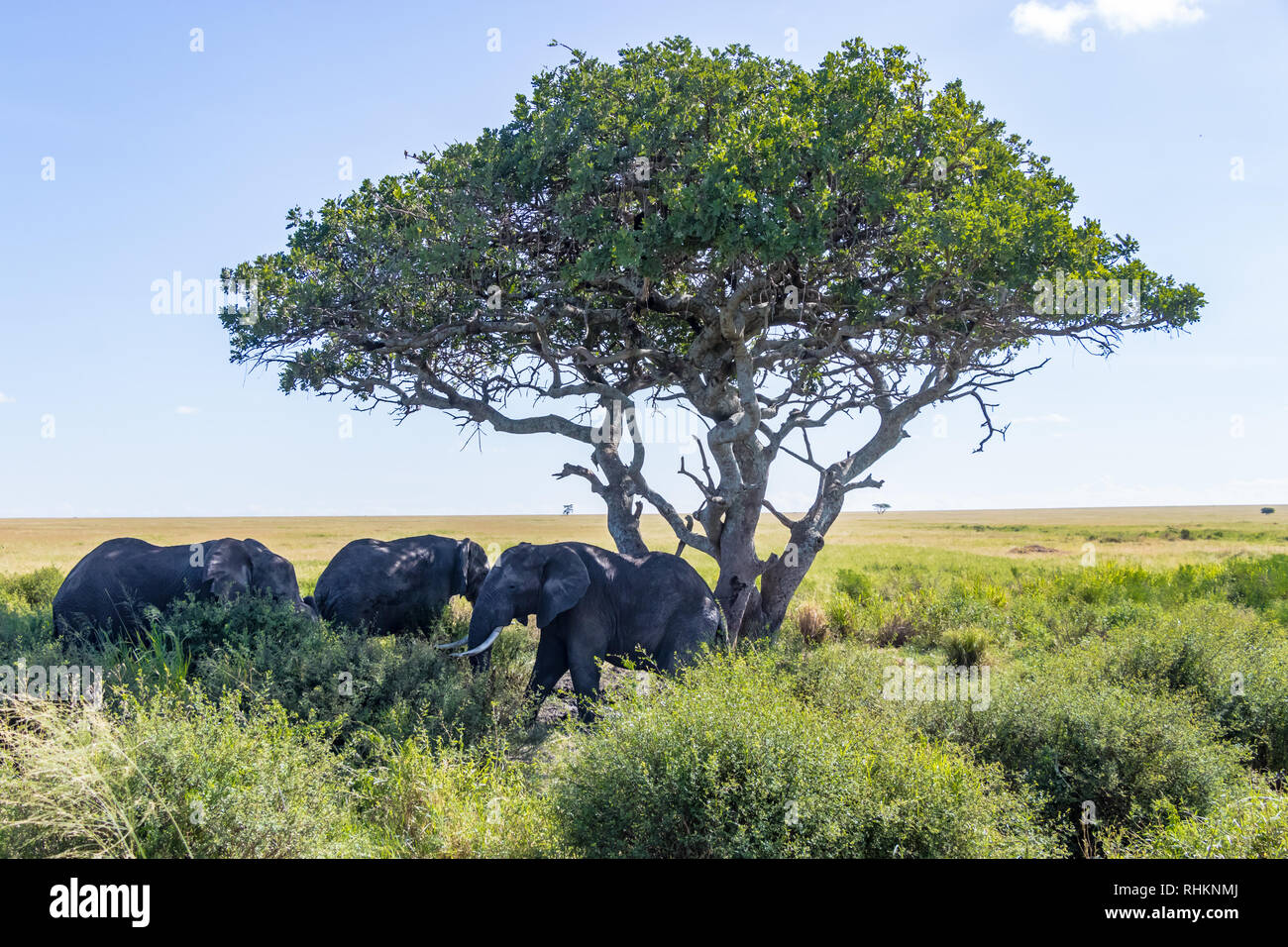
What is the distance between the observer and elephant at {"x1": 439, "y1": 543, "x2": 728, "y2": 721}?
1142 cm

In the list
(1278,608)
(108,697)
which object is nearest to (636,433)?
(108,697)

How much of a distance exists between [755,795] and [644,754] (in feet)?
2.69

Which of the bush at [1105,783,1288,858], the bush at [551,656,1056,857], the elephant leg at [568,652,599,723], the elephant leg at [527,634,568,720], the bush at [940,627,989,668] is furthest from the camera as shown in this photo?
the bush at [940,627,989,668]

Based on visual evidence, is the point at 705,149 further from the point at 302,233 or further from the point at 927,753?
the point at 927,753

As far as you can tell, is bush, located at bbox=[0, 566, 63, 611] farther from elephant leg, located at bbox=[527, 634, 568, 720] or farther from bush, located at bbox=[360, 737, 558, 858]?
bush, located at bbox=[360, 737, 558, 858]

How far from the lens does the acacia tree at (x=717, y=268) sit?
1190cm

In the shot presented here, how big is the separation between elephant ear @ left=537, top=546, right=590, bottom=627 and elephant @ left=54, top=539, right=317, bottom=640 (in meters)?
4.38

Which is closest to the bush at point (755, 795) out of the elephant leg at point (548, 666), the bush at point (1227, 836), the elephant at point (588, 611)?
the bush at point (1227, 836)

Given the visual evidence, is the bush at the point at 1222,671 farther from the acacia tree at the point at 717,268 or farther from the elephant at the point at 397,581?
the elephant at the point at 397,581

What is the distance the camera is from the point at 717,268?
41.8ft

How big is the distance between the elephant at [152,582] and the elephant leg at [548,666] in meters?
4.20

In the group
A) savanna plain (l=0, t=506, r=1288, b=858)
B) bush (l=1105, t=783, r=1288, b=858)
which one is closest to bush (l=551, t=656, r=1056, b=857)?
savanna plain (l=0, t=506, r=1288, b=858)

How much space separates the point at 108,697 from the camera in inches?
349

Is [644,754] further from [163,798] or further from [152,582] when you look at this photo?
[152,582]
